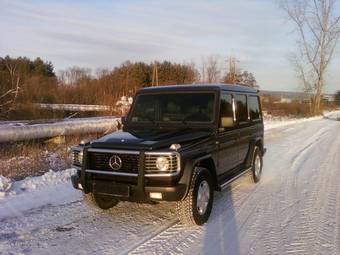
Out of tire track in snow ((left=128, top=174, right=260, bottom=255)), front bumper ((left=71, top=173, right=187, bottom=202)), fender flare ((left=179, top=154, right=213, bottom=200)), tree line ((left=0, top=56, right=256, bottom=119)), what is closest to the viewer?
tire track in snow ((left=128, top=174, right=260, bottom=255))

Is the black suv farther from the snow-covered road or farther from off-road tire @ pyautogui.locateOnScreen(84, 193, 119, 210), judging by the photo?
the snow-covered road

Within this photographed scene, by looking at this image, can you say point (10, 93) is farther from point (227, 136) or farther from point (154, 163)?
point (154, 163)

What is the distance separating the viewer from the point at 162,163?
5.73 meters

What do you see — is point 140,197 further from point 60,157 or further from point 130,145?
point 60,157

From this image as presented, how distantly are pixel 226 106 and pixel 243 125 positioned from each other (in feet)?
3.76

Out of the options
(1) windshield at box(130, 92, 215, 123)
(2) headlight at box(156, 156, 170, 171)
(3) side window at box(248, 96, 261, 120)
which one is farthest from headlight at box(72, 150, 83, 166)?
(3) side window at box(248, 96, 261, 120)

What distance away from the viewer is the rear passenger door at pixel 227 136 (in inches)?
280

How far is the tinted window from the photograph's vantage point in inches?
290

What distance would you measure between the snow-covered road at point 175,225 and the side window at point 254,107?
5.23ft

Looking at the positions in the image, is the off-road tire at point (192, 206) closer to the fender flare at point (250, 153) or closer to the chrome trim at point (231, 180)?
the chrome trim at point (231, 180)

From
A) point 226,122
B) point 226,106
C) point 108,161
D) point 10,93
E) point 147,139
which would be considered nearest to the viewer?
point 108,161

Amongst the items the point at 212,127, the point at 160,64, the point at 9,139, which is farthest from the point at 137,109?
the point at 160,64

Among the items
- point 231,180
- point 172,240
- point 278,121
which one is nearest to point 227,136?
point 231,180

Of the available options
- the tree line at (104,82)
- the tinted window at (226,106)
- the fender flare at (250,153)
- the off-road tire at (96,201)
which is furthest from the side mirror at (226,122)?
the tree line at (104,82)
